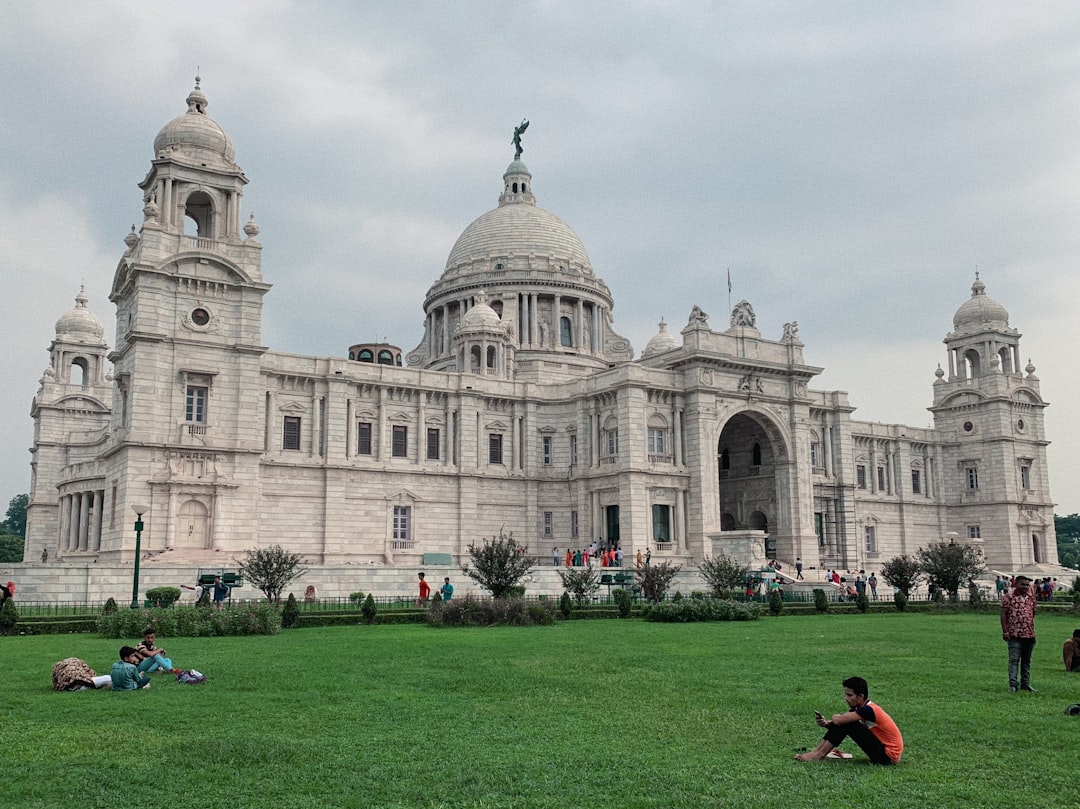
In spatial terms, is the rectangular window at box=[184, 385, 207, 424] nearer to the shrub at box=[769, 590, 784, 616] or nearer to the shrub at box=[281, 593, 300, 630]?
the shrub at box=[281, 593, 300, 630]

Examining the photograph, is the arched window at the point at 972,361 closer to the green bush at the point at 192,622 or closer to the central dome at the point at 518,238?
the central dome at the point at 518,238

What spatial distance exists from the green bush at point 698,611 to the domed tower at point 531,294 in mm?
38814

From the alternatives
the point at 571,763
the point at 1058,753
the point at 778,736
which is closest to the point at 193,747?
the point at 571,763

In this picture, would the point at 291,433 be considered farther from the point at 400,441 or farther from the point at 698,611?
the point at 698,611

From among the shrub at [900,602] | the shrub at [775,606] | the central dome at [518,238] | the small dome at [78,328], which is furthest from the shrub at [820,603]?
the small dome at [78,328]

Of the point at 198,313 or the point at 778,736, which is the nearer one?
the point at 778,736

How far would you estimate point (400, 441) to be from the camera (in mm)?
55656

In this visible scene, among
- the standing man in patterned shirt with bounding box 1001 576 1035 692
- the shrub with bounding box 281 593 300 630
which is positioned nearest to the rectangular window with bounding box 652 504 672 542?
the shrub with bounding box 281 593 300 630

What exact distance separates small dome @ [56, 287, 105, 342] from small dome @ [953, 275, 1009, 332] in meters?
65.6

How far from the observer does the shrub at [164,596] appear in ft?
111

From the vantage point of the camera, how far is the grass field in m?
10.0

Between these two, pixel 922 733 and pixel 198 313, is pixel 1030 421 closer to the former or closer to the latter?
pixel 198 313

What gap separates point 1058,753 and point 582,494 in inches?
1850

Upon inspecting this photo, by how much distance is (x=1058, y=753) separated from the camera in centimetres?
1133
